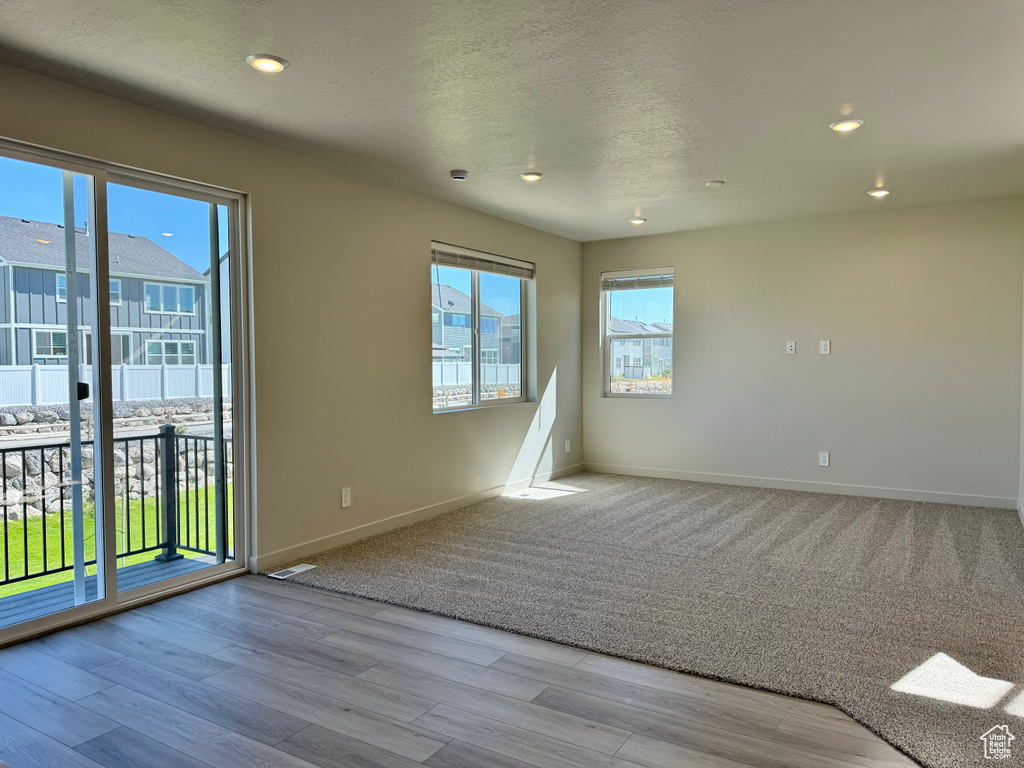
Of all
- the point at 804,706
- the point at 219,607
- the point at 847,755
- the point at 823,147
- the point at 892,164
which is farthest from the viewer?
the point at 892,164

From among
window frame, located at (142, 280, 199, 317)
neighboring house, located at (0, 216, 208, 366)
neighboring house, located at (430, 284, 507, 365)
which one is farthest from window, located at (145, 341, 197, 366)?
neighboring house, located at (430, 284, 507, 365)

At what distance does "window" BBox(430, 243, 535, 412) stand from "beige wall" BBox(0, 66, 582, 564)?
168 millimetres

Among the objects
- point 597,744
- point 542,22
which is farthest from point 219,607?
point 542,22

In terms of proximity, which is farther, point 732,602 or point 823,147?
point 823,147

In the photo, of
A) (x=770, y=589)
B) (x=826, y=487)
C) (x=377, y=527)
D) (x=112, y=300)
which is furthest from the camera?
(x=826, y=487)

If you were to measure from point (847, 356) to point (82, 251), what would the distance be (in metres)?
5.43

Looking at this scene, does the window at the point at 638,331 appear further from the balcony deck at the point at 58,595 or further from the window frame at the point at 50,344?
the window frame at the point at 50,344

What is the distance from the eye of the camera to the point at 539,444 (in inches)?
253

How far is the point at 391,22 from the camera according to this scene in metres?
2.41

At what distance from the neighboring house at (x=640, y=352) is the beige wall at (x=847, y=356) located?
182mm

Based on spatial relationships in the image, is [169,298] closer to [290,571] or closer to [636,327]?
[290,571]

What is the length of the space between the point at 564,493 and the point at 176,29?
14.7ft

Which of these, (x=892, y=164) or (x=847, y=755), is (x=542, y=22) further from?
(x=892, y=164)

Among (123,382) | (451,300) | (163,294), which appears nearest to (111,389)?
(123,382)
